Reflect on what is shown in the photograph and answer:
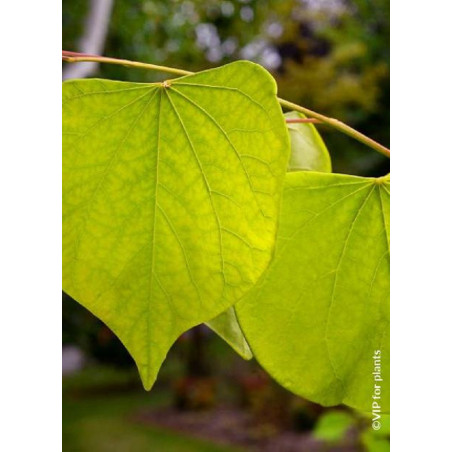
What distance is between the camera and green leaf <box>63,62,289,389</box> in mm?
318

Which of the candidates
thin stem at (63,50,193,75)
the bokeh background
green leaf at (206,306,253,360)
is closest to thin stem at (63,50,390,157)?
thin stem at (63,50,193,75)

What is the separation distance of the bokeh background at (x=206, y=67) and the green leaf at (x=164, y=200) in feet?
1.14

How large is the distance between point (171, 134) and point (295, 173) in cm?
7

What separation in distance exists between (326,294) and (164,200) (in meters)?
0.10

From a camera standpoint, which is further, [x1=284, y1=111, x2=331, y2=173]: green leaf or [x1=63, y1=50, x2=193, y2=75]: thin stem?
[x1=284, y1=111, x2=331, y2=173]: green leaf

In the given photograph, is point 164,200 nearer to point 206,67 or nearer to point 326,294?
point 326,294

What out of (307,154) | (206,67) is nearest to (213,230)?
(307,154)

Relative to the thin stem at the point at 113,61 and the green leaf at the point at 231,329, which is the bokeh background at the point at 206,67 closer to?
the green leaf at the point at 231,329

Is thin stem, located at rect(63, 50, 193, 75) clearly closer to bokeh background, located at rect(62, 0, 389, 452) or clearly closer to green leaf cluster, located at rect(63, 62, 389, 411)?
green leaf cluster, located at rect(63, 62, 389, 411)

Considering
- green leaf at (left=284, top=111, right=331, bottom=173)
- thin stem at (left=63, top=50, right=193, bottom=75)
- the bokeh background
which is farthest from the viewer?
the bokeh background

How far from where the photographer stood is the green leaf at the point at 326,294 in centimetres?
36

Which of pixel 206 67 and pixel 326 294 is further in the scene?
pixel 206 67

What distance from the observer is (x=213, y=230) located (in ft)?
1.08

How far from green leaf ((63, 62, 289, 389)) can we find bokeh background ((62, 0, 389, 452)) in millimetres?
348
